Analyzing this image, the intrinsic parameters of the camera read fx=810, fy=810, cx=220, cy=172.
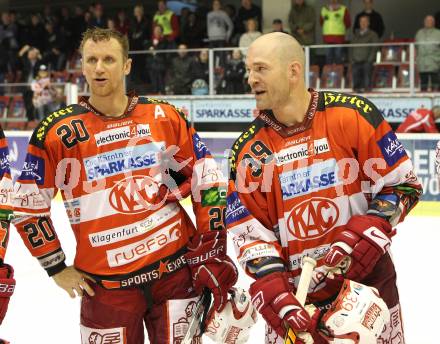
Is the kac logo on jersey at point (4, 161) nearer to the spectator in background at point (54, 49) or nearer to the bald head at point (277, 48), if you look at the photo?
the bald head at point (277, 48)

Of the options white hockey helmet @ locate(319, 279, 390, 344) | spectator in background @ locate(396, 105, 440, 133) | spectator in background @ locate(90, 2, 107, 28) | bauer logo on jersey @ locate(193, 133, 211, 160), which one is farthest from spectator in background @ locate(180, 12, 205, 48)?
white hockey helmet @ locate(319, 279, 390, 344)

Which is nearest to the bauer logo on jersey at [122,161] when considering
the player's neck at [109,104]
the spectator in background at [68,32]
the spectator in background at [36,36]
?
the player's neck at [109,104]

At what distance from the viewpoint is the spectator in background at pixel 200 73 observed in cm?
1214

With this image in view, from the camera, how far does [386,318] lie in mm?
2480

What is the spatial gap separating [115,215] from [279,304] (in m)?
0.84

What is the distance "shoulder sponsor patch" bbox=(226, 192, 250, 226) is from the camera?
8.78ft

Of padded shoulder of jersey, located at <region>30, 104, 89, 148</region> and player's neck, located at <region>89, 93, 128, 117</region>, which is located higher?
player's neck, located at <region>89, 93, 128, 117</region>

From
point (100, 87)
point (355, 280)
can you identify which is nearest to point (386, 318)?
point (355, 280)

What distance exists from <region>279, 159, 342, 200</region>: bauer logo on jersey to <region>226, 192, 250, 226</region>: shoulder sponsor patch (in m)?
0.14

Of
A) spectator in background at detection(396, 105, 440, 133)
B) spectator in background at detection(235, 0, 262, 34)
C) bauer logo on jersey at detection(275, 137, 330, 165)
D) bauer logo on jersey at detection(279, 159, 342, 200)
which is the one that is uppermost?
spectator in background at detection(235, 0, 262, 34)

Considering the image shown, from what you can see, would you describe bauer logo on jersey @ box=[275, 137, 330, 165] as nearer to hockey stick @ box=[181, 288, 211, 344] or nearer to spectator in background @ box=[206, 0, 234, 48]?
hockey stick @ box=[181, 288, 211, 344]

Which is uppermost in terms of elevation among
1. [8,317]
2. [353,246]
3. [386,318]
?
[353,246]

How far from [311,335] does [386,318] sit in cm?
24

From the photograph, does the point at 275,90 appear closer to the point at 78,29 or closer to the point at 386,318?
the point at 386,318
